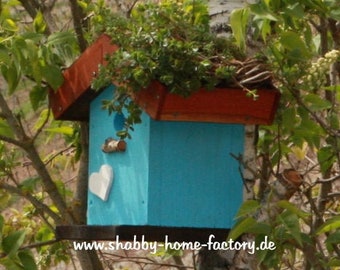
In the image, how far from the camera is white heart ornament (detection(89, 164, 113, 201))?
2.92 m

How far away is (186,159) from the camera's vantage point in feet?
8.94

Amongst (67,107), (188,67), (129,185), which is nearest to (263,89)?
(188,67)

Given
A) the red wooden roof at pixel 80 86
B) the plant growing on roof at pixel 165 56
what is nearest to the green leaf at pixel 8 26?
the red wooden roof at pixel 80 86

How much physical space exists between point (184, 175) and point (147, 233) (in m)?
0.19

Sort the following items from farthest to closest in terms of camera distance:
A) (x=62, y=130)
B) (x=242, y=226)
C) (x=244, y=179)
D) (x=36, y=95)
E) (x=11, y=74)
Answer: (x=62, y=130)
(x=36, y=95)
(x=11, y=74)
(x=244, y=179)
(x=242, y=226)

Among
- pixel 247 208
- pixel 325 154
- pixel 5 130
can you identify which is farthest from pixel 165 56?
pixel 5 130

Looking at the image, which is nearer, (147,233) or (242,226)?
(242,226)

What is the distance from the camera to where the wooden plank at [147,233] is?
2592 millimetres

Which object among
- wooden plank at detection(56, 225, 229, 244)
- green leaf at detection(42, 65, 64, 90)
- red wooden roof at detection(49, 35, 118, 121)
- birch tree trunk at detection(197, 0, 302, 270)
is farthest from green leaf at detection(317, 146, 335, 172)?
green leaf at detection(42, 65, 64, 90)

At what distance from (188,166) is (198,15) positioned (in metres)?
0.37

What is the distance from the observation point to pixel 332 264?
8.74 ft

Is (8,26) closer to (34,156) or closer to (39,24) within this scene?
(39,24)

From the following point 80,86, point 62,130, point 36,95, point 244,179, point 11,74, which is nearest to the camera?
point 244,179

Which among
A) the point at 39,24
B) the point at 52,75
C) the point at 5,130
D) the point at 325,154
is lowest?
the point at 325,154
